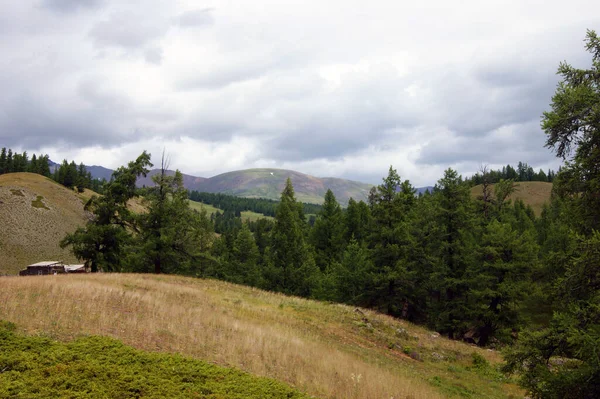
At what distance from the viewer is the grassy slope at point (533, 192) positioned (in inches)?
5611

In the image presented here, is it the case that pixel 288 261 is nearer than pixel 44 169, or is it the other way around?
pixel 288 261

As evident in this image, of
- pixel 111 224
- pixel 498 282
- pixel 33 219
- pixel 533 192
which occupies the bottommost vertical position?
pixel 498 282

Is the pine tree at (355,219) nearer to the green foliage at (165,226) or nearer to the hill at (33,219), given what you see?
the green foliage at (165,226)

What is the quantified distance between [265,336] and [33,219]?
99120 mm

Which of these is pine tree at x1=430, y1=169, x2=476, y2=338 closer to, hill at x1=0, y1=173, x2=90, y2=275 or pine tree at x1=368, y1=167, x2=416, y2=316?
pine tree at x1=368, y1=167, x2=416, y2=316

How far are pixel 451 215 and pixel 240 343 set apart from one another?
25.9 metres

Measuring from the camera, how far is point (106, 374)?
7332 mm

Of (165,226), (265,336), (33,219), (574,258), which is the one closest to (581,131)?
(574,258)

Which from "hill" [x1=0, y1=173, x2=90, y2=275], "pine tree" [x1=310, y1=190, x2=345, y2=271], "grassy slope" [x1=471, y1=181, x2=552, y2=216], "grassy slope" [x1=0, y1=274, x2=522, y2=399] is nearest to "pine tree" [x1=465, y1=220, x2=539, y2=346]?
"grassy slope" [x1=0, y1=274, x2=522, y2=399]

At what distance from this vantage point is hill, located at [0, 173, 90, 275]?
75938 mm

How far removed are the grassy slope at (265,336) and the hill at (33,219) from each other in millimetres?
67496

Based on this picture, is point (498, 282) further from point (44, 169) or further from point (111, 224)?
point (44, 169)

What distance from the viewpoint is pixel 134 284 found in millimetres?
21562

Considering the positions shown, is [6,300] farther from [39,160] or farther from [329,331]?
[39,160]
